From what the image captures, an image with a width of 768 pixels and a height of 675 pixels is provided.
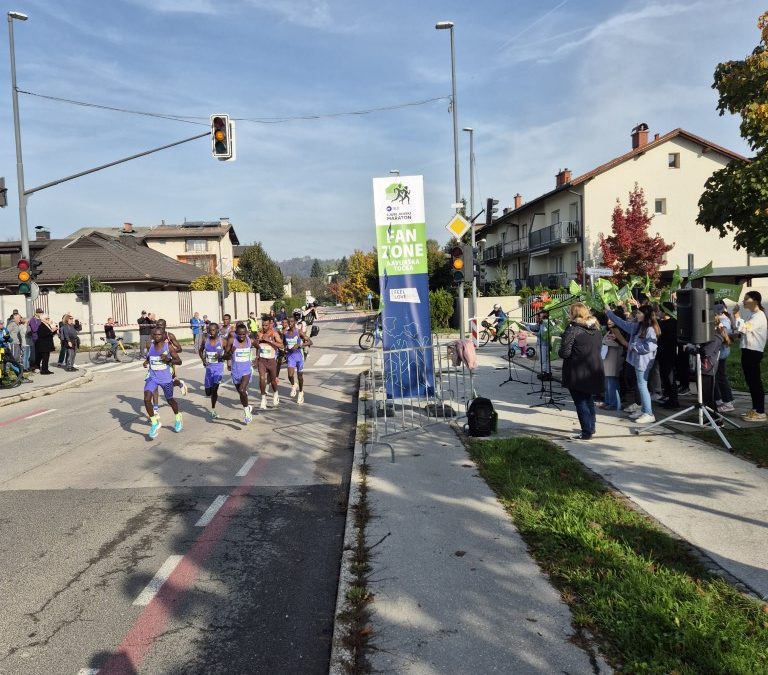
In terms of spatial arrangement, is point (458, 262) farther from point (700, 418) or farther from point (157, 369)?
point (157, 369)

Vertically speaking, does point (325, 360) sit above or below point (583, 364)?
below

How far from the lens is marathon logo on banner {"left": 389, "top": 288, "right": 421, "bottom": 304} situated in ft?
34.2

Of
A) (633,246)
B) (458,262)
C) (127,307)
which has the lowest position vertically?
Answer: (127,307)

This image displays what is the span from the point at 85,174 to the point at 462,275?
37.6 ft

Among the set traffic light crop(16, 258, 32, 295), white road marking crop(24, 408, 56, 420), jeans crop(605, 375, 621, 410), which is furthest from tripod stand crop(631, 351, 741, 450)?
traffic light crop(16, 258, 32, 295)

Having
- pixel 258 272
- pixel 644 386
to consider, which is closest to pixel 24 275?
pixel 644 386

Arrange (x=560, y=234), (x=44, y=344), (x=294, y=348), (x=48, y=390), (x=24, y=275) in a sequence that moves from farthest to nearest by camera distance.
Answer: (x=560, y=234) → (x=44, y=344) → (x=24, y=275) → (x=48, y=390) → (x=294, y=348)

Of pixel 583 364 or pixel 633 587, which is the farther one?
pixel 583 364

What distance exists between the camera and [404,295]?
10422 millimetres

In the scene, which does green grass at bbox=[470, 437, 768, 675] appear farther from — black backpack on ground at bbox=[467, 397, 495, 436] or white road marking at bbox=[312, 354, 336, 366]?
white road marking at bbox=[312, 354, 336, 366]

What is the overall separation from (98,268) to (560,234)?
30.5 m

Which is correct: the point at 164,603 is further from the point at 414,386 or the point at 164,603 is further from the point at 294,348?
the point at 294,348

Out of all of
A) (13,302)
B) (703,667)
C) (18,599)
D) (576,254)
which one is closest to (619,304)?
→ (703,667)

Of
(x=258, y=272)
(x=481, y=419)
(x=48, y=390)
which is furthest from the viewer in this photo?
(x=258, y=272)
